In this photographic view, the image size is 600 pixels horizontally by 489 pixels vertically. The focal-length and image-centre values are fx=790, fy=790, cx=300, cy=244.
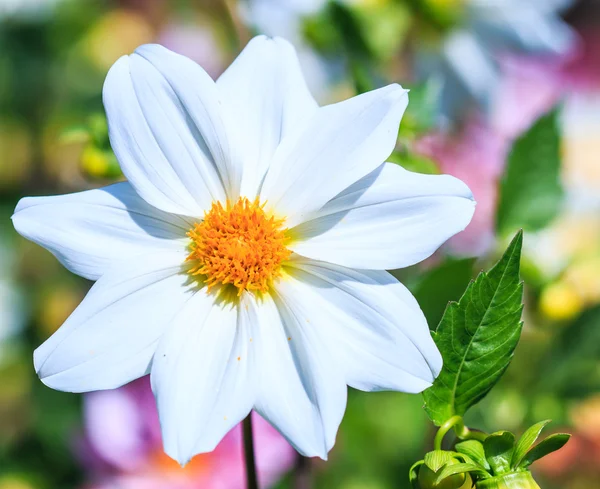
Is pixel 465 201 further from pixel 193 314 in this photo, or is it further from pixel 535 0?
pixel 535 0

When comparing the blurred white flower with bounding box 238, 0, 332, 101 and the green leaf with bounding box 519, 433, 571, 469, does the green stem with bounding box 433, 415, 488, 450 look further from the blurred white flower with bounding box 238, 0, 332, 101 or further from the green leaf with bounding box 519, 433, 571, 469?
the blurred white flower with bounding box 238, 0, 332, 101

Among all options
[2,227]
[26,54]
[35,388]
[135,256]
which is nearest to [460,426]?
[135,256]

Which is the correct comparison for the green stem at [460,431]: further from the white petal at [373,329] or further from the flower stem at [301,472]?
the flower stem at [301,472]

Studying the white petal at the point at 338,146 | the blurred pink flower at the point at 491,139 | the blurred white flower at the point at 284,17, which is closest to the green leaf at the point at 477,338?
the white petal at the point at 338,146

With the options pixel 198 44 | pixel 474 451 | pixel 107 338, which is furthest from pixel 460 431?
pixel 198 44

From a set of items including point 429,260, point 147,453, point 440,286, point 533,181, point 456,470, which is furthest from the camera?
point 429,260

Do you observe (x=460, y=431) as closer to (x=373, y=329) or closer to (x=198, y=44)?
(x=373, y=329)

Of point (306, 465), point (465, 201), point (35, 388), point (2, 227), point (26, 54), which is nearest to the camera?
point (465, 201)
